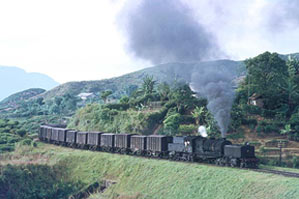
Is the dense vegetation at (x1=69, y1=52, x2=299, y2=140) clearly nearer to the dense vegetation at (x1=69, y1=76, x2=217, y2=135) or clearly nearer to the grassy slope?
the dense vegetation at (x1=69, y1=76, x2=217, y2=135)

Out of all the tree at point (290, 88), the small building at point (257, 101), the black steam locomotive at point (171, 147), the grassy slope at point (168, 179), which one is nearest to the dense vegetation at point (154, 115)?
the small building at point (257, 101)

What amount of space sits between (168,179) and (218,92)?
12.4 metres

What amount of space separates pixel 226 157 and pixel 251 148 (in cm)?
233

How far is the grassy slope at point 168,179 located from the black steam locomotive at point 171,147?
2028 millimetres

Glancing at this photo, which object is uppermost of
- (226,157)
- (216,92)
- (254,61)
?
(254,61)

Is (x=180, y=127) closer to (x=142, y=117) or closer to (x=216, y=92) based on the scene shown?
(x=142, y=117)

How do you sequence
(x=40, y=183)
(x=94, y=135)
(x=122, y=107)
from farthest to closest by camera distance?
(x=122, y=107) → (x=94, y=135) → (x=40, y=183)

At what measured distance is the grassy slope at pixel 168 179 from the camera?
24.8 m

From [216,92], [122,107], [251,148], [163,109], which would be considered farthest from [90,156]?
[122,107]

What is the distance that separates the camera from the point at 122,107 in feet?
242

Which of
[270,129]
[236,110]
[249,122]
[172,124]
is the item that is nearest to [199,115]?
[172,124]

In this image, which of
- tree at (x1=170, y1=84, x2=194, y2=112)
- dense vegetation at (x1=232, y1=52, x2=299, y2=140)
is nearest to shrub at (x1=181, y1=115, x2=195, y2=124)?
tree at (x1=170, y1=84, x2=194, y2=112)

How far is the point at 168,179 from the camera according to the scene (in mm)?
31250

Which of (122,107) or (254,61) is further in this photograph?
(122,107)
